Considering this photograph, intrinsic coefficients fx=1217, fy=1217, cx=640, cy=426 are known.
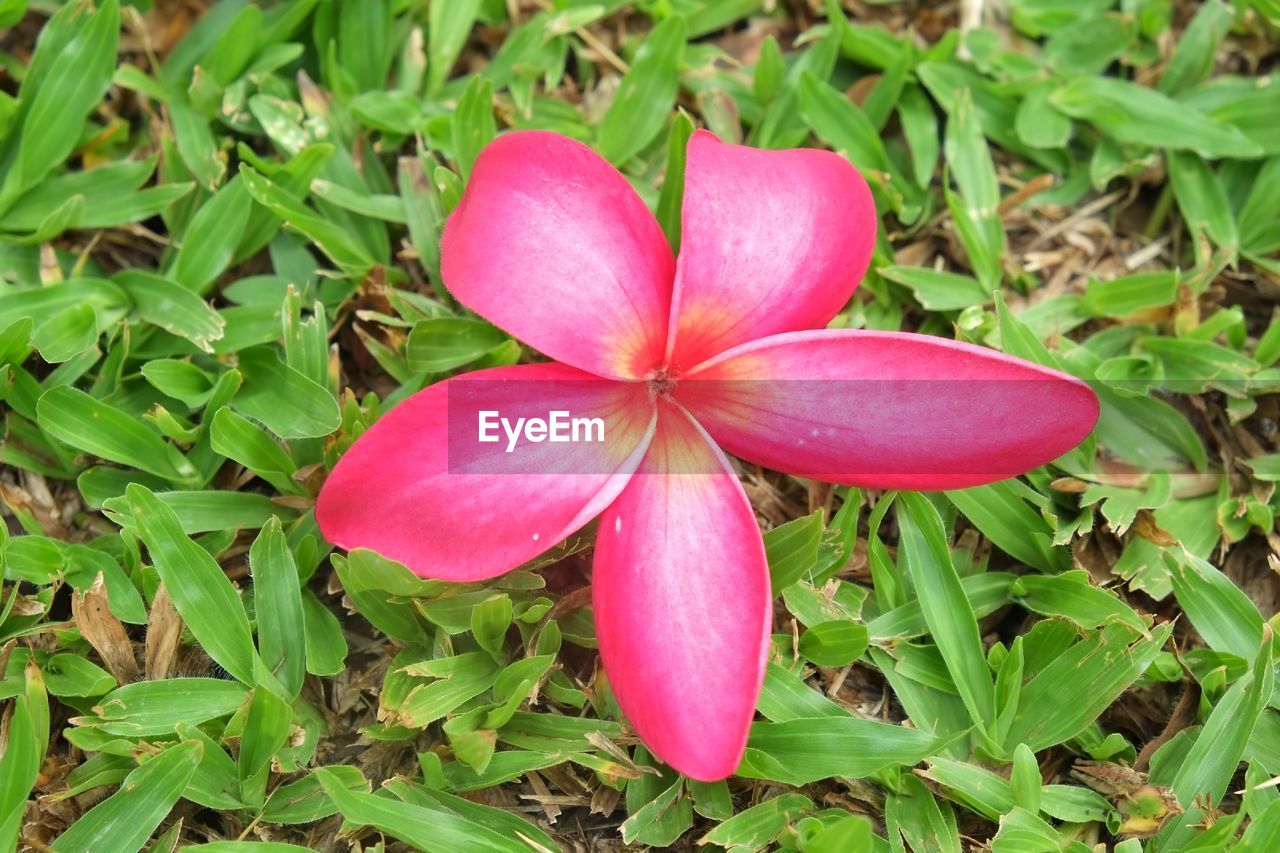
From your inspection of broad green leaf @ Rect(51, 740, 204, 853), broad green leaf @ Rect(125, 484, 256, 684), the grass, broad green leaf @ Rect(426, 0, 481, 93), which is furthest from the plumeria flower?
broad green leaf @ Rect(426, 0, 481, 93)

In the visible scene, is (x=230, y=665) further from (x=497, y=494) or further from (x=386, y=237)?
(x=386, y=237)

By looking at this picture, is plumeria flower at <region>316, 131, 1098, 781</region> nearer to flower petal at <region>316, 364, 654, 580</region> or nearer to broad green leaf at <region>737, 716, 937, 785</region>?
flower petal at <region>316, 364, 654, 580</region>

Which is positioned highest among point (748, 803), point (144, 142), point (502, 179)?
point (502, 179)

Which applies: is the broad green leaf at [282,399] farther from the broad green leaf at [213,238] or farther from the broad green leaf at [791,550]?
the broad green leaf at [791,550]

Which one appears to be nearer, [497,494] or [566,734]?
[497,494]

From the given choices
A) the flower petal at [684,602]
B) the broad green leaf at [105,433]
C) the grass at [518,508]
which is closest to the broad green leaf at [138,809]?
the grass at [518,508]

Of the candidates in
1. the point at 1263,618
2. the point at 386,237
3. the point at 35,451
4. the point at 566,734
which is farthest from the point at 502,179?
the point at 1263,618

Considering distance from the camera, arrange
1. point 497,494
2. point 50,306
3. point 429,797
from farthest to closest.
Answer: point 50,306, point 429,797, point 497,494
